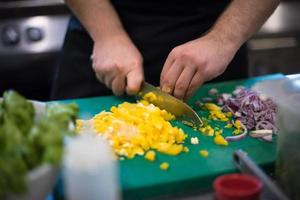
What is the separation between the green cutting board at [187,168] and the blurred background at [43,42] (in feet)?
3.64

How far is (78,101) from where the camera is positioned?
1143 mm

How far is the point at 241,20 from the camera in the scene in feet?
3.81

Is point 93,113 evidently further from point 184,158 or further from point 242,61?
point 242,61

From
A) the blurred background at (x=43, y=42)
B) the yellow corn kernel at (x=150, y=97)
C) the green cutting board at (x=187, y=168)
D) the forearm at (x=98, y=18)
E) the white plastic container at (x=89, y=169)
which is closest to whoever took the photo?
the white plastic container at (x=89, y=169)

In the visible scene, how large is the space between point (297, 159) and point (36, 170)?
42 cm

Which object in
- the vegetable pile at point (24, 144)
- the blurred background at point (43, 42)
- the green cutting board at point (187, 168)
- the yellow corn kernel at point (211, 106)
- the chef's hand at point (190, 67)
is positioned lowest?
the blurred background at point (43, 42)

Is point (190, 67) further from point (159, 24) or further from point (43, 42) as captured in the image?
point (43, 42)

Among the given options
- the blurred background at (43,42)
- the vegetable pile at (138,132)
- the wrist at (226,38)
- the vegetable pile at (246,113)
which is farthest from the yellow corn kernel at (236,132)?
the blurred background at (43,42)

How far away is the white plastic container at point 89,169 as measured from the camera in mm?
539

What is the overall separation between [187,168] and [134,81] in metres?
0.31

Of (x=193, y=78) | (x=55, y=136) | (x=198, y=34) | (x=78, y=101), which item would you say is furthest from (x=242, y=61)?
(x=55, y=136)

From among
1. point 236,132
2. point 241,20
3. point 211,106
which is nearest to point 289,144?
point 236,132

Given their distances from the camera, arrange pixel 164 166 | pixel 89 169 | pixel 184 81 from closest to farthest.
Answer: pixel 89 169, pixel 164 166, pixel 184 81

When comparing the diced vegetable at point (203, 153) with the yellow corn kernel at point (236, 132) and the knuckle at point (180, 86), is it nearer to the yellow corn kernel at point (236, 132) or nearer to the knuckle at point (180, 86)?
the yellow corn kernel at point (236, 132)
